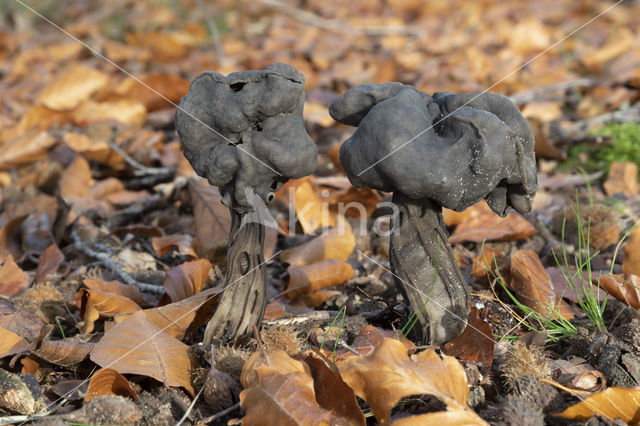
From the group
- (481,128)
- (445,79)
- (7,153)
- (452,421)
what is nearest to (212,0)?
(445,79)

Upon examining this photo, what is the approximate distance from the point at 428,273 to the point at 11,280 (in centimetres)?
183

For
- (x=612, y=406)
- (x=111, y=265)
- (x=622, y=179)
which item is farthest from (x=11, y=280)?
(x=622, y=179)

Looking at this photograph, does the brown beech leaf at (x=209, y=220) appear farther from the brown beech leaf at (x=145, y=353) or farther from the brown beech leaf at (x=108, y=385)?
the brown beech leaf at (x=108, y=385)

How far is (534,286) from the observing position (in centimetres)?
210

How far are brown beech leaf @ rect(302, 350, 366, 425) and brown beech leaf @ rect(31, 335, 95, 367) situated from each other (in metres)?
0.81

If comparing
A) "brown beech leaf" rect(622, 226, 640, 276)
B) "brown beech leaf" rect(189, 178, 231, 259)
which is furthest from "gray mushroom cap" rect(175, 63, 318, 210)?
"brown beech leaf" rect(622, 226, 640, 276)

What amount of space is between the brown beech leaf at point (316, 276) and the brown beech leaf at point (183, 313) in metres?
0.35

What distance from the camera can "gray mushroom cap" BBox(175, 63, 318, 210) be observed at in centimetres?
176

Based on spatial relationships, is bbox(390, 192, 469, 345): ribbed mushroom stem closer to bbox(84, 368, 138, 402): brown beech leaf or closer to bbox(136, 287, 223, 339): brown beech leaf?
bbox(136, 287, 223, 339): brown beech leaf

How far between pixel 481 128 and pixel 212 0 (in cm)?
692

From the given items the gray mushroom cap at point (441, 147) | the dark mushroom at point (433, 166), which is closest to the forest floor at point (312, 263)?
the dark mushroom at point (433, 166)

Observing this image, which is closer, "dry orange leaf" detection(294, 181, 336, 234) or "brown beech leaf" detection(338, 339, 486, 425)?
"brown beech leaf" detection(338, 339, 486, 425)

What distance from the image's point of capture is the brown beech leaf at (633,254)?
86.5 inches

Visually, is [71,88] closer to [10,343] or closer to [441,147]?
[10,343]
